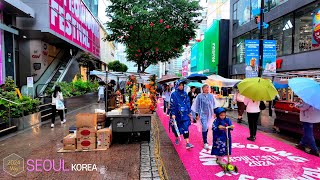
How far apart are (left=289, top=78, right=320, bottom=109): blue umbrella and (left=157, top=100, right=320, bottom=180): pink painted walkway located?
144 centimetres

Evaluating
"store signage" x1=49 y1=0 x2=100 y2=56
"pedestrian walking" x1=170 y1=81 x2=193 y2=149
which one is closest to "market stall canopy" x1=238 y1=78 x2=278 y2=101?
"pedestrian walking" x1=170 y1=81 x2=193 y2=149

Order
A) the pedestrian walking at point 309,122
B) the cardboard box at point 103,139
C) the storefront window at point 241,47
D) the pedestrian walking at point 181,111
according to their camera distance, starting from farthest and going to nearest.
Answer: the storefront window at point 241,47
the pedestrian walking at point 181,111
the cardboard box at point 103,139
the pedestrian walking at point 309,122

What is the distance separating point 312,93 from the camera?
5805 mm

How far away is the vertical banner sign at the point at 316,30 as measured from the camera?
15.6 m

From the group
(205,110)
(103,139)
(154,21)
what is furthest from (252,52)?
(103,139)

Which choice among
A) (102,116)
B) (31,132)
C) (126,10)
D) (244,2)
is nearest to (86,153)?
(102,116)

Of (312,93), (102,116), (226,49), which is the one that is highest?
(226,49)

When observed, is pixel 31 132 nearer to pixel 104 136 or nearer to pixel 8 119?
pixel 8 119

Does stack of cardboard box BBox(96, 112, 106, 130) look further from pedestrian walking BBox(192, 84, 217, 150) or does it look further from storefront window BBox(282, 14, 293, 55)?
storefront window BBox(282, 14, 293, 55)

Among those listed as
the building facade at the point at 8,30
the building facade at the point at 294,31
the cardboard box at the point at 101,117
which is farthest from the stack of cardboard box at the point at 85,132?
the building facade at the point at 294,31

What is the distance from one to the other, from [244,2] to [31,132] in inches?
999

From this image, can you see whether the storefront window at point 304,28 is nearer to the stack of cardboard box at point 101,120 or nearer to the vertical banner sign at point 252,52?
the vertical banner sign at point 252,52

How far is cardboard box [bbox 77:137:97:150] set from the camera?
6.92 m

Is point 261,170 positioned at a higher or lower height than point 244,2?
lower
